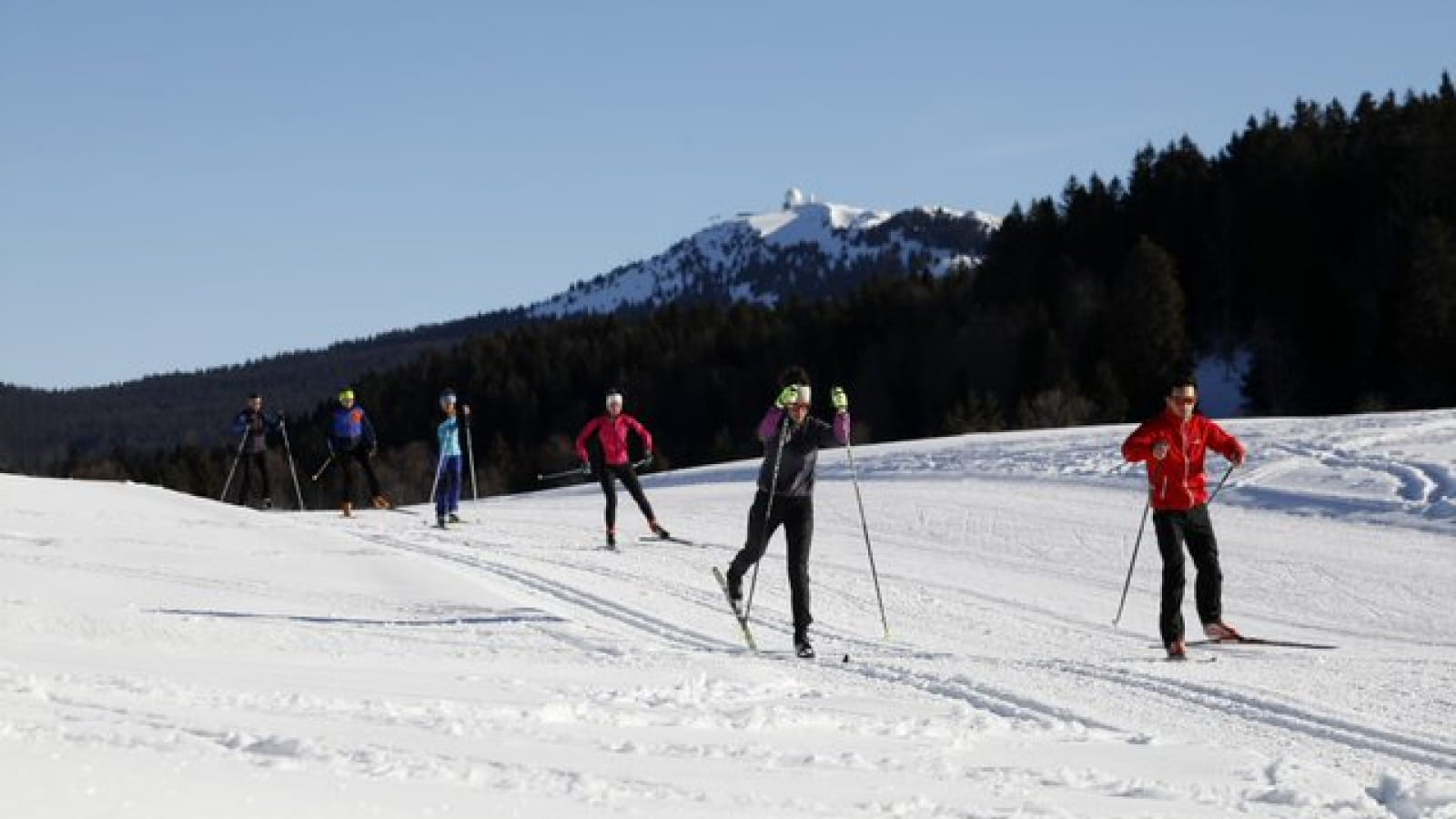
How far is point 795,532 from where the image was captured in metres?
9.87

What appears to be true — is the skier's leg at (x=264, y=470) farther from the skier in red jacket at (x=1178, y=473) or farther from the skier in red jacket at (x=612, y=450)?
the skier in red jacket at (x=1178, y=473)

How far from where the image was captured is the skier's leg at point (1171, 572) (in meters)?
9.64

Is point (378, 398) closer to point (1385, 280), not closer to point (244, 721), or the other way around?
point (1385, 280)

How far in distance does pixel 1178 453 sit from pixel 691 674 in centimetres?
399

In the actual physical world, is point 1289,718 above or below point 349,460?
below

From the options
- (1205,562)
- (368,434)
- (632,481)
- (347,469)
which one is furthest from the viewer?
(347,469)

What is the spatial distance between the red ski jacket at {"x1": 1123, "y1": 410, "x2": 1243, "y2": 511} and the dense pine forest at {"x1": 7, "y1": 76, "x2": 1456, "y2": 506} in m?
50.7

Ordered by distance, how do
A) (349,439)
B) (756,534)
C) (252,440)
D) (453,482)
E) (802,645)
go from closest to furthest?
(802,645), (756,534), (453,482), (349,439), (252,440)

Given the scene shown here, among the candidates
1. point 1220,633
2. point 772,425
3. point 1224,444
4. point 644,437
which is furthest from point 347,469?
point 1224,444

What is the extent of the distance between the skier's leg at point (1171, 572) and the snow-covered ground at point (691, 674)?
1.23 feet

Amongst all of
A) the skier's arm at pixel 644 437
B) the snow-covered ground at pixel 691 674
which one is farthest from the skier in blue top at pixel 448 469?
the skier's arm at pixel 644 437

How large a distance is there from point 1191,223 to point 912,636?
7303 cm

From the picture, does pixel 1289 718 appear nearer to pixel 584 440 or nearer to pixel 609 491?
pixel 584 440

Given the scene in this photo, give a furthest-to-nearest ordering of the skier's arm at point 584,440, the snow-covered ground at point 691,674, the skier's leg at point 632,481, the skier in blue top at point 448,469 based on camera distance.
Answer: the skier in blue top at point 448,469
the skier's leg at point 632,481
the skier's arm at point 584,440
the snow-covered ground at point 691,674
